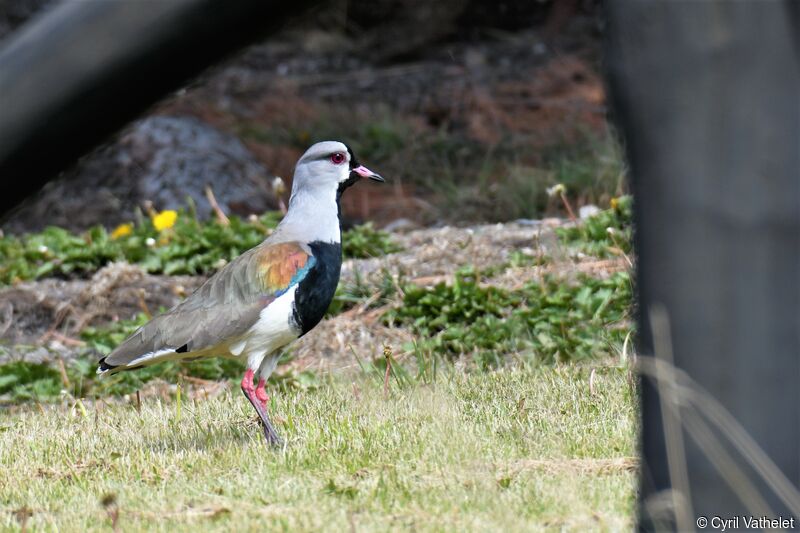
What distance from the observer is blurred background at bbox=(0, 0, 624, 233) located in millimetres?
10441

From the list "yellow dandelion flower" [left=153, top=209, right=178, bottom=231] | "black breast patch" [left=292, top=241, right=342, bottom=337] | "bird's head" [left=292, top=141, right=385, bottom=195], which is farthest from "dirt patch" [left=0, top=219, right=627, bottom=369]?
"black breast patch" [left=292, top=241, right=342, bottom=337]

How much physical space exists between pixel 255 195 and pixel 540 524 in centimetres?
778

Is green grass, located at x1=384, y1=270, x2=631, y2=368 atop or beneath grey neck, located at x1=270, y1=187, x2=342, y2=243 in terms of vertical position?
beneath

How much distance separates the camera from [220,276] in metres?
5.05

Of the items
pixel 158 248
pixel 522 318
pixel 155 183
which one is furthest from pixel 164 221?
pixel 522 318

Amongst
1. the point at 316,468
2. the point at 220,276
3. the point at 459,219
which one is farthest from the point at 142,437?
the point at 459,219

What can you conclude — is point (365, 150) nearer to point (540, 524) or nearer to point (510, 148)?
point (510, 148)

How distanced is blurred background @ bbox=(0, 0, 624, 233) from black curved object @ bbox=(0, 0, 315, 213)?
6835 mm

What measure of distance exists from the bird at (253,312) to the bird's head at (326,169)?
27cm

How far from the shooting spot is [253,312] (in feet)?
15.8

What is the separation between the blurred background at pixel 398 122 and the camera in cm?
1044

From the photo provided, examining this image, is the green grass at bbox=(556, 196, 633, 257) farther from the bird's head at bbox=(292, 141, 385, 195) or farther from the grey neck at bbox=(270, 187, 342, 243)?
the grey neck at bbox=(270, 187, 342, 243)

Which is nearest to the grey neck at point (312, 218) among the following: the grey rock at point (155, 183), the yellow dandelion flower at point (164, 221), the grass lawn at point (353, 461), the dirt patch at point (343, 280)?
the grass lawn at point (353, 461)

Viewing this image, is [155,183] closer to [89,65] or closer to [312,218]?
[312,218]
